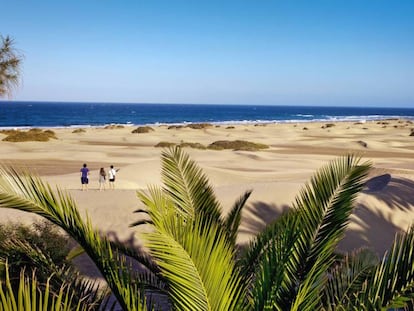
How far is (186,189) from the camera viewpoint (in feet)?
20.3

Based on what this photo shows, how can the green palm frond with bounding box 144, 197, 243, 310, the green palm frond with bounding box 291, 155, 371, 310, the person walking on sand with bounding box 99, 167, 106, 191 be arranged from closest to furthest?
the green palm frond with bounding box 144, 197, 243, 310, the green palm frond with bounding box 291, 155, 371, 310, the person walking on sand with bounding box 99, 167, 106, 191

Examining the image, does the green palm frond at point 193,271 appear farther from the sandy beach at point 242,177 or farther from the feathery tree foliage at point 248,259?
the sandy beach at point 242,177

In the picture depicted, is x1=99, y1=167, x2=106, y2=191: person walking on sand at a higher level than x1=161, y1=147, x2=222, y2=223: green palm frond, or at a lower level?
lower

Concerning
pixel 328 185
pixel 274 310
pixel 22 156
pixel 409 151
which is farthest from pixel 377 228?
pixel 409 151

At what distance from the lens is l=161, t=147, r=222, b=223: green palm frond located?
20.1 ft

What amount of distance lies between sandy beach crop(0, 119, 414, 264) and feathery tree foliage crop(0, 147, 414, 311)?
47 cm

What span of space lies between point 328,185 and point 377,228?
31.8ft

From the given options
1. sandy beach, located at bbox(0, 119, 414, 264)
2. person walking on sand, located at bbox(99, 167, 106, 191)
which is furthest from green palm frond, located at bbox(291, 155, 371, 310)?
person walking on sand, located at bbox(99, 167, 106, 191)

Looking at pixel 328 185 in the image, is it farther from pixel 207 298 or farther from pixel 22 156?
pixel 22 156

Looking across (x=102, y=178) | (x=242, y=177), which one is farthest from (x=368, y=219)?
(x=102, y=178)

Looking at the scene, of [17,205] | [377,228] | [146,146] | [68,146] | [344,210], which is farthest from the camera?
[146,146]

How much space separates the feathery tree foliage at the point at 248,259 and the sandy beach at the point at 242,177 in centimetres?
47

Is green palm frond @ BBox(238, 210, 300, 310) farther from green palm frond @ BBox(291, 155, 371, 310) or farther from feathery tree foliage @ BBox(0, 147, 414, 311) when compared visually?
green palm frond @ BBox(291, 155, 371, 310)

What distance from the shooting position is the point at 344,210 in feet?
15.8
